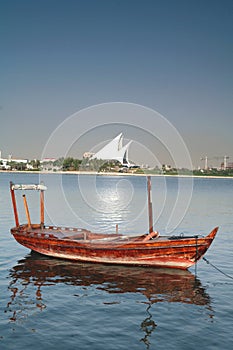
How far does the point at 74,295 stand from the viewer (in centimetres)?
1831

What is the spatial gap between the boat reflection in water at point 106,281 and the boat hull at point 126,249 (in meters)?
0.40

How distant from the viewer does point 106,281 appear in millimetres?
20484

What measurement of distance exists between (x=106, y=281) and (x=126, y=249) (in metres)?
2.69

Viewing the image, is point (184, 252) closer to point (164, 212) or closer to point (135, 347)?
point (135, 347)

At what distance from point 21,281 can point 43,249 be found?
4512 millimetres

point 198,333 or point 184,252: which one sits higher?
point 184,252

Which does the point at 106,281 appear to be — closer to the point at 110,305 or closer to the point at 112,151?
the point at 110,305

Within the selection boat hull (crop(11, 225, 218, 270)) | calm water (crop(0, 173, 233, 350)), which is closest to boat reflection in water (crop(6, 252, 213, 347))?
calm water (crop(0, 173, 233, 350))

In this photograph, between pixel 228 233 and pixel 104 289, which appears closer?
pixel 104 289

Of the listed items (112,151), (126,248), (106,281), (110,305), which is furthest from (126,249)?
(112,151)

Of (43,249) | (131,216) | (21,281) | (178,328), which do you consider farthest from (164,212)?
(178,328)

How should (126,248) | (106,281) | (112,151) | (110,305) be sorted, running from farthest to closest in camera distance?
1. (112,151)
2. (126,248)
3. (106,281)
4. (110,305)

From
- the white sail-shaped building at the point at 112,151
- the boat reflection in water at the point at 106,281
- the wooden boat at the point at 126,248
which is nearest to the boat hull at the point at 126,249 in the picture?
the wooden boat at the point at 126,248

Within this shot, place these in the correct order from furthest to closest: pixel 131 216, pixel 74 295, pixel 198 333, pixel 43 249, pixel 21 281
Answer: pixel 131 216, pixel 43 249, pixel 21 281, pixel 74 295, pixel 198 333
